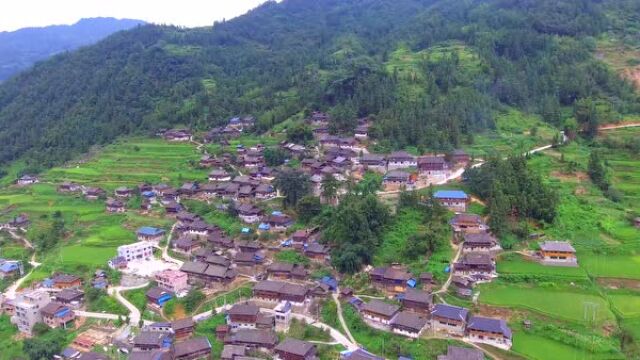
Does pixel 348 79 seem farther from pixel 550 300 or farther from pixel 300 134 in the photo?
pixel 550 300

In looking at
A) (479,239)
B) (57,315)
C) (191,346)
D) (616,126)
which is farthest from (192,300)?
(616,126)

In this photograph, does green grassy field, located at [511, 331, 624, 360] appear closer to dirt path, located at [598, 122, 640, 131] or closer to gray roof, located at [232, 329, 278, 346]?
gray roof, located at [232, 329, 278, 346]

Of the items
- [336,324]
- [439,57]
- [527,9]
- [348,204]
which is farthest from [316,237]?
[527,9]

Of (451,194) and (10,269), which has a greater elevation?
(451,194)

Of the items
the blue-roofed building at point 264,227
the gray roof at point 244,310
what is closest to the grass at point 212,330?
the gray roof at point 244,310

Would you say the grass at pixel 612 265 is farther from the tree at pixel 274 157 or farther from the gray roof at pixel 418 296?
the tree at pixel 274 157

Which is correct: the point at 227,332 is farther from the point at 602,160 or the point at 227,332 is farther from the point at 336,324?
the point at 602,160

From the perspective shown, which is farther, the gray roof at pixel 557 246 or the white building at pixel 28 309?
the white building at pixel 28 309

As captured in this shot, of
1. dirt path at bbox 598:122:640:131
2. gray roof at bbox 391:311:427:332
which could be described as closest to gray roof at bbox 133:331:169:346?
gray roof at bbox 391:311:427:332
